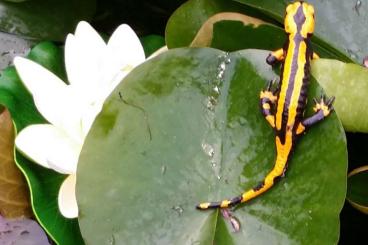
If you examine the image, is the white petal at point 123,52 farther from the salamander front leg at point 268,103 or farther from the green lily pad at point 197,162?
the salamander front leg at point 268,103

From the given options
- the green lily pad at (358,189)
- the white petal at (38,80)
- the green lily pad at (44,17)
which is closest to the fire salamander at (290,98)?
the green lily pad at (358,189)

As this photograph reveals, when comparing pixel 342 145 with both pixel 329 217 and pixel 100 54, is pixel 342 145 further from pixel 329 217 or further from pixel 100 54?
pixel 100 54

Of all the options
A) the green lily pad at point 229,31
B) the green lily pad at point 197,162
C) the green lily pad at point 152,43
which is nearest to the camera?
the green lily pad at point 197,162

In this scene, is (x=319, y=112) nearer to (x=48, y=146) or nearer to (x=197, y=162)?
(x=197, y=162)

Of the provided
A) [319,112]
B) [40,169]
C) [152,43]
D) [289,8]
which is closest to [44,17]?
[152,43]

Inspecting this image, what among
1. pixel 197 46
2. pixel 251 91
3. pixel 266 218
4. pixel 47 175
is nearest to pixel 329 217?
pixel 266 218

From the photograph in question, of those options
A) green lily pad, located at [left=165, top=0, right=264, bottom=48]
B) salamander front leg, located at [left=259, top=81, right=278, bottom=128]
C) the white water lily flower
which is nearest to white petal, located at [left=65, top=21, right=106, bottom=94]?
the white water lily flower
